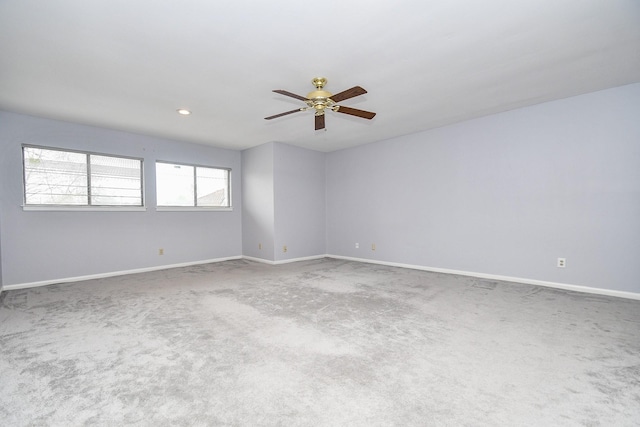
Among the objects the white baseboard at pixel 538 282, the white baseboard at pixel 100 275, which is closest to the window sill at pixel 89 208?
the white baseboard at pixel 100 275

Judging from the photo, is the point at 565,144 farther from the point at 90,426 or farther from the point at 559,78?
the point at 90,426

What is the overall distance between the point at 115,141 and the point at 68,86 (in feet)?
5.94

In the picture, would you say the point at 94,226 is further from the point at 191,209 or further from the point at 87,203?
the point at 191,209

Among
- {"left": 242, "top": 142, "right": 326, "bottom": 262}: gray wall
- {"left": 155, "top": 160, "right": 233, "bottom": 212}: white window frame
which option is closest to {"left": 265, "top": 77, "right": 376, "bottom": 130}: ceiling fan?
{"left": 242, "top": 142, "right": 326, "bottom": 262}: gray wall

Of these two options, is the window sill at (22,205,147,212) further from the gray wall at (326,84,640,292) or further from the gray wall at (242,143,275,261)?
the gray wall at (326,84,640,292)

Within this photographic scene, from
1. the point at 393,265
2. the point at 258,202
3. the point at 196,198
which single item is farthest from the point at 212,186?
the point at 393,265

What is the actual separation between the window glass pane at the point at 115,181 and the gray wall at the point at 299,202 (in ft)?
8.06

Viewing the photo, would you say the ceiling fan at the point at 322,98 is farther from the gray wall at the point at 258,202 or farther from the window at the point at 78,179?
the window at the point at 78,179

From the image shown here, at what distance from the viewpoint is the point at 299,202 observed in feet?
20.3

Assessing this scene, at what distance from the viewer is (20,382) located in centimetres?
177

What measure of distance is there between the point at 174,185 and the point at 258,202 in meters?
1.62

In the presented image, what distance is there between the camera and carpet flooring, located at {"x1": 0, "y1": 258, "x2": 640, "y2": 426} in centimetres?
150

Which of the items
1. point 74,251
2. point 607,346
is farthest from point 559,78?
point 74,251

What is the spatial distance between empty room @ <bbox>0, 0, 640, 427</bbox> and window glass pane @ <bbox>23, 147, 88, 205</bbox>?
3cm
